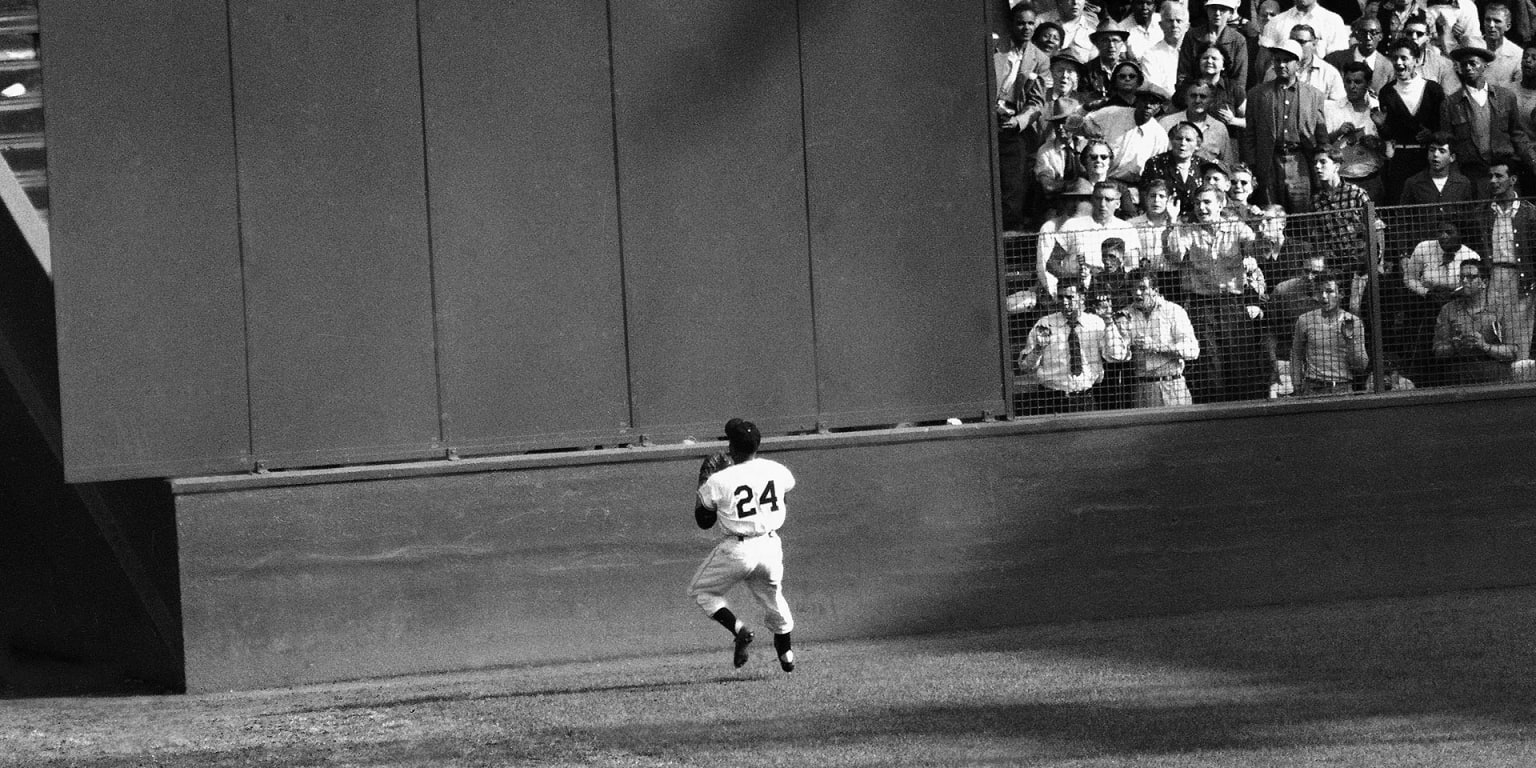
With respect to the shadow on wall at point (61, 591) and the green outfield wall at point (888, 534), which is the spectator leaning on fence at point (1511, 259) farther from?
the shadow on wall at point (61, 591)

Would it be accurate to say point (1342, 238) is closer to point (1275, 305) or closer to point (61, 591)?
point (1275, 305)

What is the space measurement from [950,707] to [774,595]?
5.93 feet

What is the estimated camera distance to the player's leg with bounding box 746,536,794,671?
37.4 feet

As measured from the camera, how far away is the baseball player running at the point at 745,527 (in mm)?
11328

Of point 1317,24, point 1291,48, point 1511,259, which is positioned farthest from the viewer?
point 1317,24

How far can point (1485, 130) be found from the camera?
49.4 ft

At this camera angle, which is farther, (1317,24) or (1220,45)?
(1317,24)

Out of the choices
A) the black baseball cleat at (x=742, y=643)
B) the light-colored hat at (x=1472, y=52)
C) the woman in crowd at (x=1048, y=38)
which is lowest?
the black baseball cleat at (x=742, y=643)

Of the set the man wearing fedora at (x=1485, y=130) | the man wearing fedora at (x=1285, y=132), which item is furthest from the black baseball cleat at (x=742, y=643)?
the man wearing fedora at (x=1485, y=130)

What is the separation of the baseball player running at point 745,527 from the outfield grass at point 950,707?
1.49ft

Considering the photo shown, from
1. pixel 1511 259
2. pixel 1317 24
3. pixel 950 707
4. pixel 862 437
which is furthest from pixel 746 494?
pixel 1317 24

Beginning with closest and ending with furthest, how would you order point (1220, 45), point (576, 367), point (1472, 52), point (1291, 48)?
point (576, 367) < point (1291, 48) < point (1472, 52) < point (1220, 45)

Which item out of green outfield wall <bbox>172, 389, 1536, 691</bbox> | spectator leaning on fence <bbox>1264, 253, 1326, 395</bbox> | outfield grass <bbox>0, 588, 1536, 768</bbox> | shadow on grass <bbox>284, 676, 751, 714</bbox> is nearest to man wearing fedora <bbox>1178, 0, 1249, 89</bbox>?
spectator leaning on fence <bbox>1264, 253, 1326, 395</bbox>

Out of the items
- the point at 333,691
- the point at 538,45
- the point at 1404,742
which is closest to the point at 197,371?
the point at 333,691
